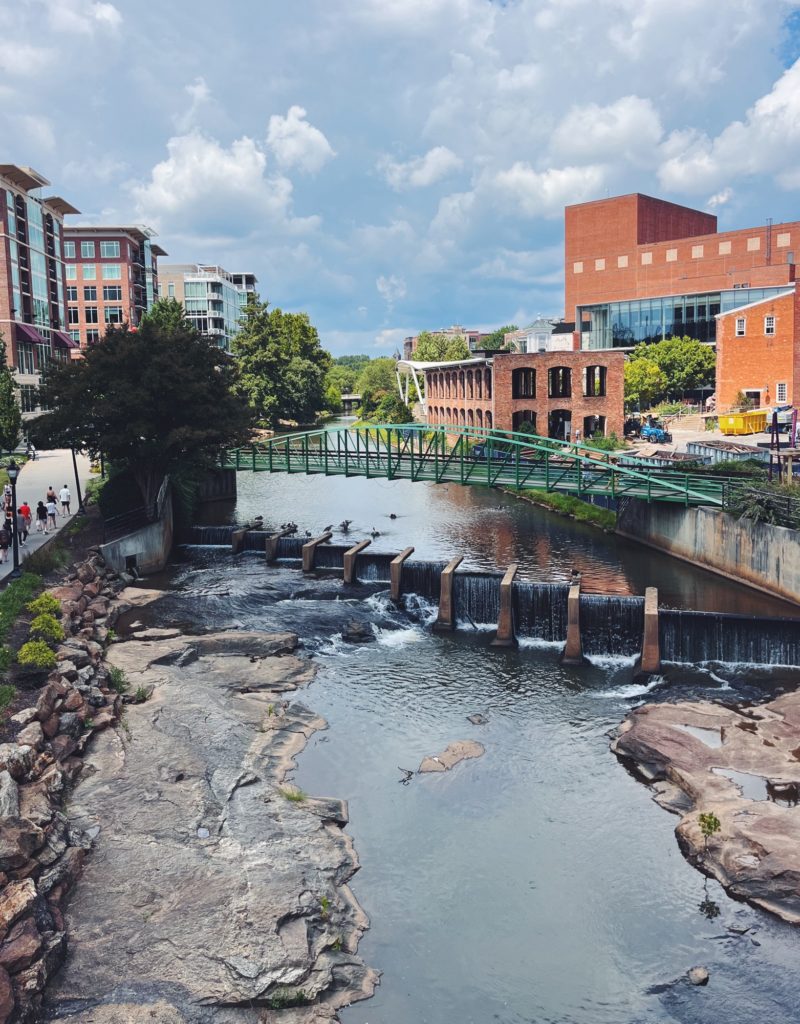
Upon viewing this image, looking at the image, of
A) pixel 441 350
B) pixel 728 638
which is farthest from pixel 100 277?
pixel 728 638

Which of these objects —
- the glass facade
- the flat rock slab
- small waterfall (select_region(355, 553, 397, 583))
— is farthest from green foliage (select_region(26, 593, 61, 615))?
the glass facade

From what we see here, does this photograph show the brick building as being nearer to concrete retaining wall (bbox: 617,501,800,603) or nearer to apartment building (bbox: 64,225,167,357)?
concrete retaining wall (bbox: 617,501,800,603)

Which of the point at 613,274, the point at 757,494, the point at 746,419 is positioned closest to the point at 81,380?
the point at 757,494

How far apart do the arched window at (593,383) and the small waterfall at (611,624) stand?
155ft

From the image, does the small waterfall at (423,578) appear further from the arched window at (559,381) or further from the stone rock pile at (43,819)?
the arched window at (559,381)

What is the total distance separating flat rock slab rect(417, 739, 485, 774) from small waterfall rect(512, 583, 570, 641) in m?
9.59

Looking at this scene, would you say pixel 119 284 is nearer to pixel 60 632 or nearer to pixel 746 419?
pixel 746 419

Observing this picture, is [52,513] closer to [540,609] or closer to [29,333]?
[540,609]

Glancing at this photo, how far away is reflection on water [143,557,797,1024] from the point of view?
14.9 m

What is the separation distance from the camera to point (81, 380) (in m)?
42.6

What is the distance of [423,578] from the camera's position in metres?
36.7

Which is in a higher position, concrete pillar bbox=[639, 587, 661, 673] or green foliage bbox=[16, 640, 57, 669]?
green foliage bbox=[16, 640, 57, 669]

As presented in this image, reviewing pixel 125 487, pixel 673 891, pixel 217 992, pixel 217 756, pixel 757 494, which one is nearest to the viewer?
pixel 217 992

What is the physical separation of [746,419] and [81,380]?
161ft
